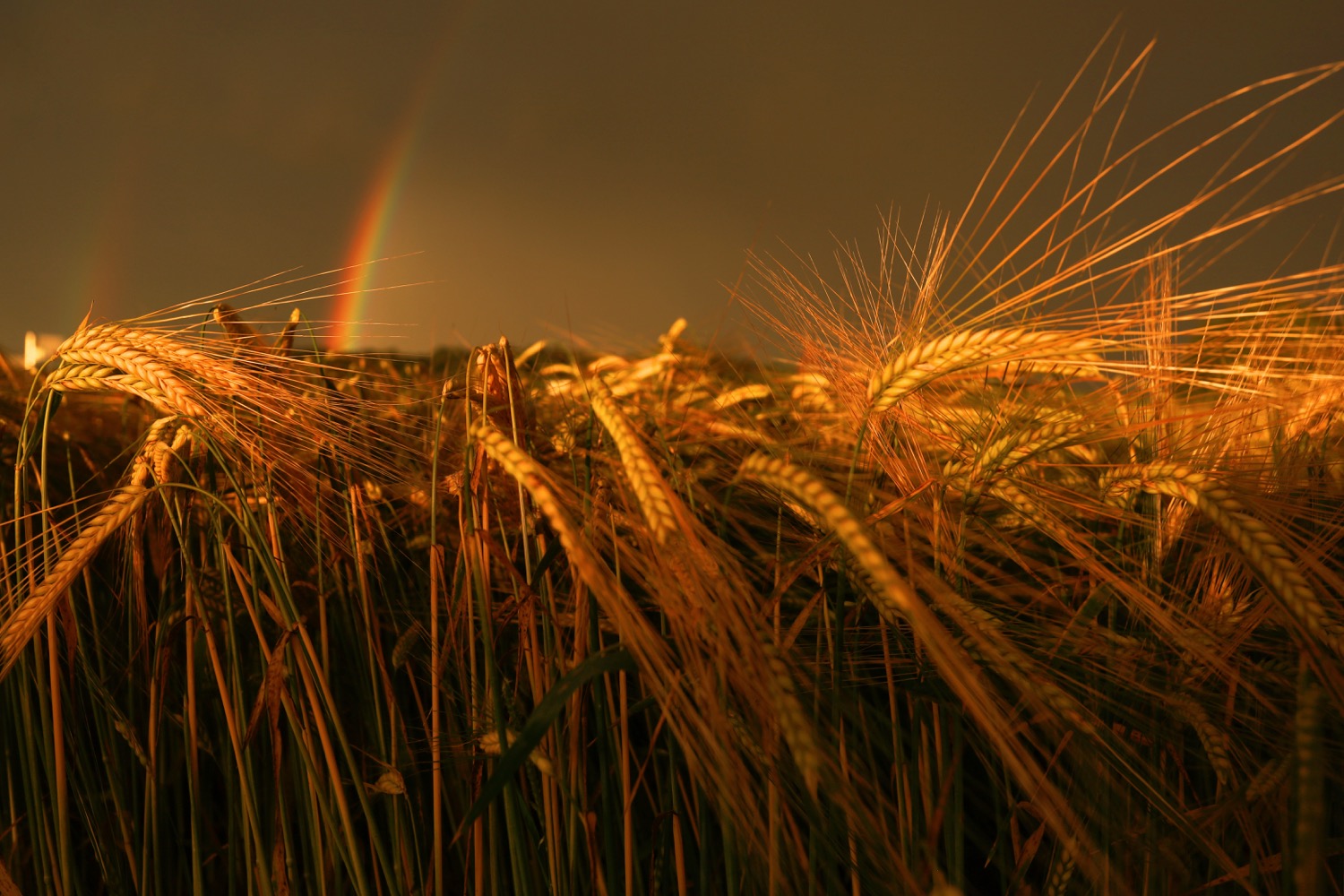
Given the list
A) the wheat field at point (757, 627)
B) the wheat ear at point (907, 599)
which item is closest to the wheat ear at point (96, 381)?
the wheat field at point (757, 627)

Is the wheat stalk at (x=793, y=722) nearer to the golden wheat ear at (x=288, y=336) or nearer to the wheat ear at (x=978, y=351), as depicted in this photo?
the wheat ear at (x=978, y=351)

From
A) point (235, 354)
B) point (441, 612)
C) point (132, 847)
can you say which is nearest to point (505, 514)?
point (441, 612)

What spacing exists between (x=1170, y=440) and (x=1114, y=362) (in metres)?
0.22

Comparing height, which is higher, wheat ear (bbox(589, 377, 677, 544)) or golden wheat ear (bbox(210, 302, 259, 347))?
golden wheat ear (bbox(210, 302, 259, 347))

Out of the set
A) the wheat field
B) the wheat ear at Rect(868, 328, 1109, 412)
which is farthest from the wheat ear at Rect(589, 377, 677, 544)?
the wheat ear at Rect(868, 328, 1109, 412)

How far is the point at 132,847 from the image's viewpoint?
89 cm

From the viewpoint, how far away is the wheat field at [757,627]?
0.53 metres

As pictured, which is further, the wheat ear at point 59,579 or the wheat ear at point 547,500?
the wheat ear at point 59,579

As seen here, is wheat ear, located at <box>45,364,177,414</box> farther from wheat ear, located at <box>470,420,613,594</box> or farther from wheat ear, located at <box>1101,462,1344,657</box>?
wheat ear, located at <box>1101,462,1344,657</box>

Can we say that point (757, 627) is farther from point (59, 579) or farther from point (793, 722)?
point (59, 579)

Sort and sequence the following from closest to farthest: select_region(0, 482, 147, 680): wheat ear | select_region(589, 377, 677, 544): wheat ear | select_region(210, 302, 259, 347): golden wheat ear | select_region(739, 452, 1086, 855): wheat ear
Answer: select_region(739, 452, 1086, 855): wheat ear, select_region(589, 377, 677, 544): wheat ear, select_region(0, 482, 147, 680): wheat ear, select_region(210, 302, 259, 347): golden wheat ear

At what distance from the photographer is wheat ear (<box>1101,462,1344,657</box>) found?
49 cm

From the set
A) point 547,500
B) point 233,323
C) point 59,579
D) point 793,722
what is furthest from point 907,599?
point 233,323

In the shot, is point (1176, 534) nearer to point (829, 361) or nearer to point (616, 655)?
point (829, 361)
